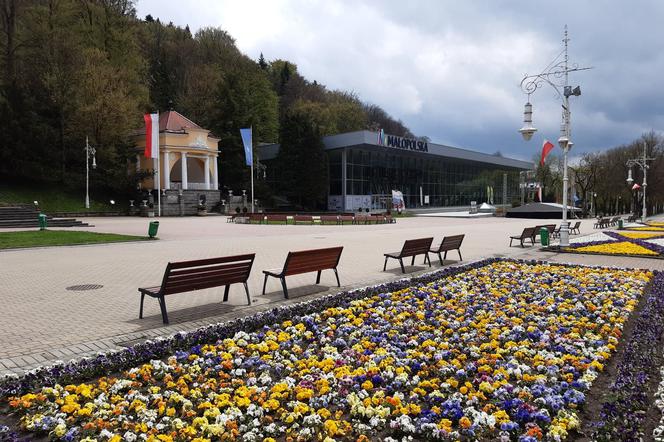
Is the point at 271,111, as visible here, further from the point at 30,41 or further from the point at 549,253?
the point at 549,253

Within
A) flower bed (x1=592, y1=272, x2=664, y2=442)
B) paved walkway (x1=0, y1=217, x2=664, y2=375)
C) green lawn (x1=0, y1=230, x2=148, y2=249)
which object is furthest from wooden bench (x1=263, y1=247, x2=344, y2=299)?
green lawn (x1=0, y1=230, x2=148, y2=249)

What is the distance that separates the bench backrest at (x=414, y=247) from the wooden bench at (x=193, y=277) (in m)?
4.84

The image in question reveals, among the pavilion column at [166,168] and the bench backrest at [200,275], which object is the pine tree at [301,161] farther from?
the bench backrest at [200,275]

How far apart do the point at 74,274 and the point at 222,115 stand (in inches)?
1969

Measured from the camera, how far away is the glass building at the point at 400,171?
2312 inches

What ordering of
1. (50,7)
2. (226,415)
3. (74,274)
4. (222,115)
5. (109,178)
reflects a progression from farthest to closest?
(222,115) < (50,7) < (109,178) < (74,274) < (226,415)

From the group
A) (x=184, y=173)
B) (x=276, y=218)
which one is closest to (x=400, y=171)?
(x=184, y=173)

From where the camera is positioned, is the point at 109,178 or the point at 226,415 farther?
the point at 109,178

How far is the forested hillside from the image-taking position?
4316cm

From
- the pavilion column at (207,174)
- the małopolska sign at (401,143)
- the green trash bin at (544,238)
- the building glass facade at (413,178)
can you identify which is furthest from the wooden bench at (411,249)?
the building glass facade at (413,178)

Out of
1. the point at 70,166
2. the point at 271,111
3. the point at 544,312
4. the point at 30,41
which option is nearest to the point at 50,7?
the point at 30,41

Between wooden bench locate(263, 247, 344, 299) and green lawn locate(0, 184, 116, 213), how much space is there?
3757 centimetres

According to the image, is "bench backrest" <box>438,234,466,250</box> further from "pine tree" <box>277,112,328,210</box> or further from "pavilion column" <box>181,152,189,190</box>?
"pine tree" <box>277,112,328,210</box>

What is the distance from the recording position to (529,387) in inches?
181
